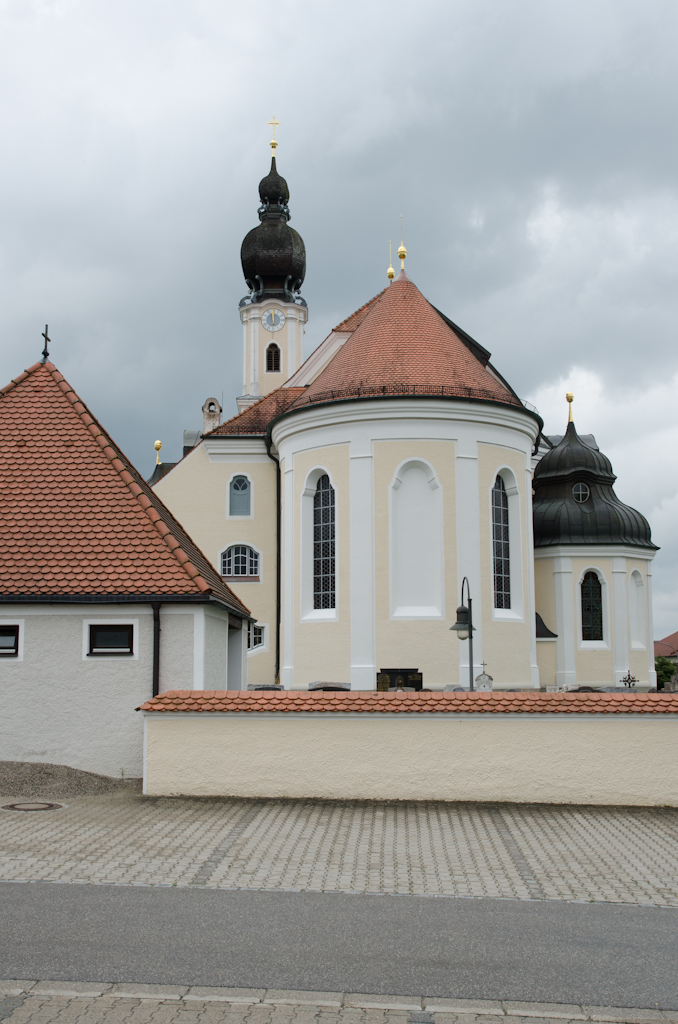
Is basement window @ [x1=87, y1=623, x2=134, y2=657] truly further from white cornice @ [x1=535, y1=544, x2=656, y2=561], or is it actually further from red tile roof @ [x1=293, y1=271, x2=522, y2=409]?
white cornice @ [x1=535, y1=544, x2=656, y2=561]

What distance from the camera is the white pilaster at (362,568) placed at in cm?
2186

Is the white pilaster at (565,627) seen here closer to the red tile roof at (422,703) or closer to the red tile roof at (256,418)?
the red tile roof at (256,418)

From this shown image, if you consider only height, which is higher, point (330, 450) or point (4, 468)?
point (330, 450)

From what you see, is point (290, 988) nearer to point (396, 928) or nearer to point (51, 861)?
point (396, 928)

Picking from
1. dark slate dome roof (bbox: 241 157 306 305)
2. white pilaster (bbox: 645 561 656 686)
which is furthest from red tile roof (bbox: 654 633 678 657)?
white pilaster (bbox: 645 561 656 686)

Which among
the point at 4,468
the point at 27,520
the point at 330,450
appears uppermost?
the point at 330,450

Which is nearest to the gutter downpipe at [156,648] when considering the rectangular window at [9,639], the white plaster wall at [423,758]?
the white plaster wall at [423,758]

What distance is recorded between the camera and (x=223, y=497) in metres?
30.7

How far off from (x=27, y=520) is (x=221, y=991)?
10017 millimetres

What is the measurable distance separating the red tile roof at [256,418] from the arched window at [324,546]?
7.37 meters

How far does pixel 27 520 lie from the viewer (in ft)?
45.4

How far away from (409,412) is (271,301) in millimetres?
34437

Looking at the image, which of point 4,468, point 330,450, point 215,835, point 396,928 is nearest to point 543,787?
point 215,835

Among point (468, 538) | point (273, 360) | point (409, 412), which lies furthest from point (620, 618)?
point (273, 360)
